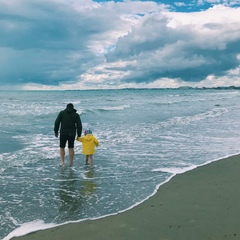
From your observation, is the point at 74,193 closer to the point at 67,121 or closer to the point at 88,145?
the point at 88,145

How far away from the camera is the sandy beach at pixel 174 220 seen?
185 inches

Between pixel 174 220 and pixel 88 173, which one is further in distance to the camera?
pixel 88 173

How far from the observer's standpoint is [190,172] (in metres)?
8.73

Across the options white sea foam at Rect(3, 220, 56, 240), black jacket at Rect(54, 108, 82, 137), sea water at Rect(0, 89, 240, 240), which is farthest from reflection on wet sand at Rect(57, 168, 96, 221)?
black jacket at Rect(54, 108, 82, 137)

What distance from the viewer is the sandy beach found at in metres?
4.70

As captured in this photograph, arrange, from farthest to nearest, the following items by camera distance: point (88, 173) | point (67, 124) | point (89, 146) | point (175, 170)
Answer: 1. point (67, 124)
2. point (89, 146)
3. point (175, 170)
4. point (88, 173)

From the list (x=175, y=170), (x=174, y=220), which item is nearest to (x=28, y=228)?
(x=174, y=220)

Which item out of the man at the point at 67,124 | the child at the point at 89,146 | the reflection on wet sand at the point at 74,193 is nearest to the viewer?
the reflection on wet sand at the point at 74,193

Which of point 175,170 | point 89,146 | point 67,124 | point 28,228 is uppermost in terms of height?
point 67,124

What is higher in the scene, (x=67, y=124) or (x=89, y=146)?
(x=67, y=124)

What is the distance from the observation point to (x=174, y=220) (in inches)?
205

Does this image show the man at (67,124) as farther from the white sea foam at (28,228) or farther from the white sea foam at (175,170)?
the white sea foam at (28,228)

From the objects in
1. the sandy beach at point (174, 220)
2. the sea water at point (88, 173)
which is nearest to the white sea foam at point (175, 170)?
the sea water at point (88, 173)

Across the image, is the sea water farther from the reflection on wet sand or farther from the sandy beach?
the sandy beach
